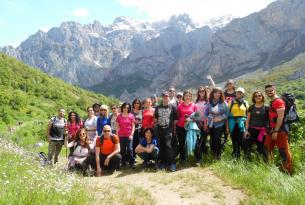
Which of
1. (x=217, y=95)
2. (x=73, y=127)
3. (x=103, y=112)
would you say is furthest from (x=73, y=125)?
(x=217, y=95)

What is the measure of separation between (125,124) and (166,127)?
1.51 metres

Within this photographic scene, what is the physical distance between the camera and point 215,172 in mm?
10562

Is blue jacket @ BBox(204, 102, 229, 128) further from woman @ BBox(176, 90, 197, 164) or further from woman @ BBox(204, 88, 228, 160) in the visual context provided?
woman @ BBox(176, 90, 197, 164)

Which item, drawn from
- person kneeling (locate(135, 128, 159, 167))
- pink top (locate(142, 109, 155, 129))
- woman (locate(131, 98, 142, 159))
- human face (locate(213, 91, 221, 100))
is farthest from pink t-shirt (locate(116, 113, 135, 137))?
human face (locate(213, 91, 221, 100))

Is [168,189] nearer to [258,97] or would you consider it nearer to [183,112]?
[183,112]

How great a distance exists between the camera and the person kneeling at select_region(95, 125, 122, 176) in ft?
39.5

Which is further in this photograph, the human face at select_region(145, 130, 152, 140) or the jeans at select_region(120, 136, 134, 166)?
the jeans at select_region(120, 136, 134, 166)

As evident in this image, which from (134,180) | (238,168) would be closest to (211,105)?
(238,168)

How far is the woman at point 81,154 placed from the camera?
12.2m

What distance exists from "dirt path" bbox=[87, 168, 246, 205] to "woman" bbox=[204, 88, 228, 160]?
1.04 m

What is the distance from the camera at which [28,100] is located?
5728 centimetres

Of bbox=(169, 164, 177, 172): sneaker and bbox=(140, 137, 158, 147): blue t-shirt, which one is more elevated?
bbox=(140, 137, 158, 147): blue t-shirt

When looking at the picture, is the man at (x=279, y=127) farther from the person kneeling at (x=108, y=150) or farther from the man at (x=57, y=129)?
the man at (x=57, y=129)

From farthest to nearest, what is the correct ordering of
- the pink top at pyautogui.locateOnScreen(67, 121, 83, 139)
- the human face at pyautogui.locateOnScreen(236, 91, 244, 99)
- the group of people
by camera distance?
the pink top at pyautogui.locateOnScreen(67, 121, 83, 139)
the human face at pyautogui.locateOnScreen(236, 91, 244, 99)
the group of people
